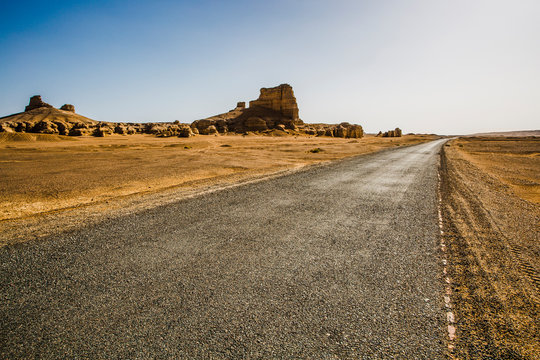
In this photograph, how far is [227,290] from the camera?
3.35m

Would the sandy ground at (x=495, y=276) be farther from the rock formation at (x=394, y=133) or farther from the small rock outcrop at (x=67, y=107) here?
A: the small rock outcrop at (x=67, y=107)

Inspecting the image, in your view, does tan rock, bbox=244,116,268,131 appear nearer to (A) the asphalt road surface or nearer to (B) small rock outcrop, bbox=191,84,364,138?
(B) small rock outcrop, bbox=191,84,364,138

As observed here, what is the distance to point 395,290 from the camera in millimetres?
3402

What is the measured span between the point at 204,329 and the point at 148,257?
2172mm

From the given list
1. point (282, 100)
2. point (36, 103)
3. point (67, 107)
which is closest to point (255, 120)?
point (282, 100)

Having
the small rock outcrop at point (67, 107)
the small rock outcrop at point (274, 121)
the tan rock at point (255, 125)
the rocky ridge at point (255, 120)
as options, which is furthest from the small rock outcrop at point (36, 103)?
the tan rock at point (255, 125)

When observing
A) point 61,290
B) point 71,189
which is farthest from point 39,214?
point 61,290

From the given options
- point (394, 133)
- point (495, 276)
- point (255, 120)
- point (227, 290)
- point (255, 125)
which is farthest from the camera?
point (394, 133)

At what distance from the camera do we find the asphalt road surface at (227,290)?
248cm

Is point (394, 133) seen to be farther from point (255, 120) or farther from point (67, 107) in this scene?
point (67, 107)

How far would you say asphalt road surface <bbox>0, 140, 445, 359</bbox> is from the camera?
2479 millimetres

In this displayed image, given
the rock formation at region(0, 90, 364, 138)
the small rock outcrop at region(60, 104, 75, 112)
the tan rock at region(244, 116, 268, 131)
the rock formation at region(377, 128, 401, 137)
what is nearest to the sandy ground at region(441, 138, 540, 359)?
the rock formation at region(0, 90, 364, 138)

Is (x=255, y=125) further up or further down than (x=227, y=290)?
further up

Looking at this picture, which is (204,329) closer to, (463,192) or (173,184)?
(173,184)
